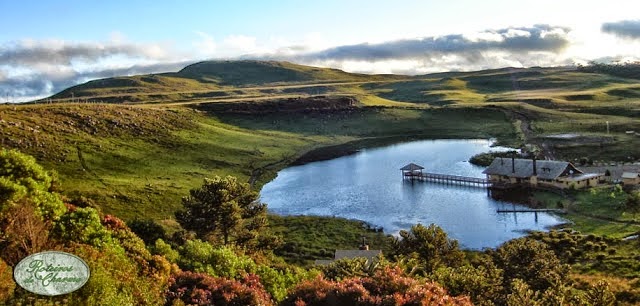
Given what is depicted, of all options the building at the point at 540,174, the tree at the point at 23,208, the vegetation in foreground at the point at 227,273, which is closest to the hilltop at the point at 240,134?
the building at the point at 540,174

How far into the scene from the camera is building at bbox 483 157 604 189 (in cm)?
8062

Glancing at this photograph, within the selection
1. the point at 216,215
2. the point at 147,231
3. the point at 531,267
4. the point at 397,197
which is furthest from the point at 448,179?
the point at 531,267

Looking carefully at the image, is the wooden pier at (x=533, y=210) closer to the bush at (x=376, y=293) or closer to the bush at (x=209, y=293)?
the bush at (x=209, y=293)

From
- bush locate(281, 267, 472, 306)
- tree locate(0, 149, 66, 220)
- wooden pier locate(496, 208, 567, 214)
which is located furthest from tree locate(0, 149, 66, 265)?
wooden pier locate(496, 208, 567, 214)

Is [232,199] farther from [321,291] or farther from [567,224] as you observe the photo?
[567,224]

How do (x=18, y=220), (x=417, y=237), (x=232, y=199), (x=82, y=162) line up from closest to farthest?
(x=18, y=220) → (x=417, y=237) → (x=232, y=199) → (x=82, y=162)

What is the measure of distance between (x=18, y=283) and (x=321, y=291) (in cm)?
994

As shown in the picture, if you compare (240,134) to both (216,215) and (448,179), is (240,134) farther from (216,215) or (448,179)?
(216,215)

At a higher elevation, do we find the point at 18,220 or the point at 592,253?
the point at 18,220

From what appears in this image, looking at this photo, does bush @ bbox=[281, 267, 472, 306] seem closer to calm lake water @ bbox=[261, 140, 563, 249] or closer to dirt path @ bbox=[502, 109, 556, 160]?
calm lake water @ bbox=[261, 140, 563, 249]

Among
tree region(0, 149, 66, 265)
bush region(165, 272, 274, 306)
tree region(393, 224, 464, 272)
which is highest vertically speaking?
tree region(0, 149, 66, 265)

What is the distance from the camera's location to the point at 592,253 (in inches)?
2077

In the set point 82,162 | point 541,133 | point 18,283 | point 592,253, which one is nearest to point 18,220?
point 18,283

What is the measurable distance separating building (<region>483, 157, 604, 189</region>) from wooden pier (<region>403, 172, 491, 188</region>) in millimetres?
1519
